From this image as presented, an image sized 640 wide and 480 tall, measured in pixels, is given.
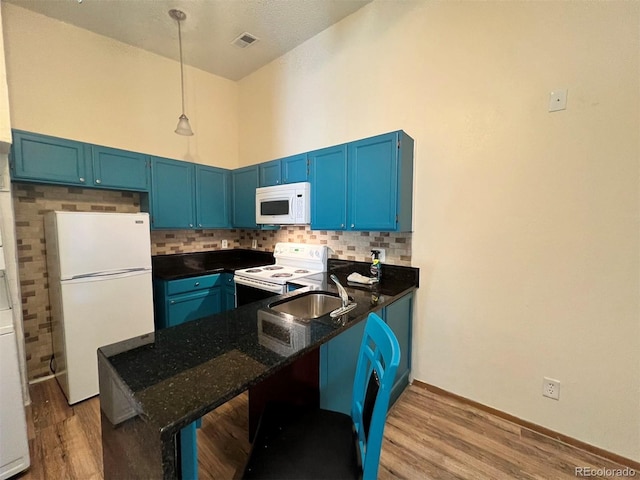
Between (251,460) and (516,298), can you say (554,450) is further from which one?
(251,460)

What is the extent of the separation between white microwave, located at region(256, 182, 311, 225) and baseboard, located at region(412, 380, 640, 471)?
1844 mm

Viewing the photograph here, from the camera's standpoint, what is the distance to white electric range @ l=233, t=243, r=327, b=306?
2346 mm

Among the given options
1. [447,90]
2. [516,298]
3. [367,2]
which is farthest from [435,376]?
[367,2]

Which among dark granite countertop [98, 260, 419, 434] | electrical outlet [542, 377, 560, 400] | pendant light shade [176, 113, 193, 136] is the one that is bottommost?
electrical outlet [542, 377, 560, 400]

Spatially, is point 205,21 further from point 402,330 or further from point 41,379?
point 41,379

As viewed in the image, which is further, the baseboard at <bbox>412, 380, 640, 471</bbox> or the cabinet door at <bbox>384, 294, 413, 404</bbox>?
the cabinet door at <bbox>384, 294, 413, 404</bbox>

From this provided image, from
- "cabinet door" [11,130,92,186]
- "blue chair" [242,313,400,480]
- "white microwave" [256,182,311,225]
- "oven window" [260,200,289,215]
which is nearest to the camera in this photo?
"blue chair" [242,313,400,480]

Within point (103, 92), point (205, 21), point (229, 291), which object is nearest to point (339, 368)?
point (229, 291)

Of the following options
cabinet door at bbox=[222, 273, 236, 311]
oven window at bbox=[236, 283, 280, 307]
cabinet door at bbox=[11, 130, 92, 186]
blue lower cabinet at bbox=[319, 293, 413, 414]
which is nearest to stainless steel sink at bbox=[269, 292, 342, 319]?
blue lower cabinet at bbox=[319, 293, 413, 414]

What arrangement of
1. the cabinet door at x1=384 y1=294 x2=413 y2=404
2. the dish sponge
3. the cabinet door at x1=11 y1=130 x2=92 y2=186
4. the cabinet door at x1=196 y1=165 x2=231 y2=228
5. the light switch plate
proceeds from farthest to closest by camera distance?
the cabinet door at x1=196 y1=165 x2=231 y2=228
the dish sponge
the cabinet door at x1=11 y1=130 x2=92 y2=186
the cabinet door at x1=384 y1=294 x2=413 y2=404
the light switch plate

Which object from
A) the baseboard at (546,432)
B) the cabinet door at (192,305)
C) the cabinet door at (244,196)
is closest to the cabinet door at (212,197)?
the cabinet door at (244,196)

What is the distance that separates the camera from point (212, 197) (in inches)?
127

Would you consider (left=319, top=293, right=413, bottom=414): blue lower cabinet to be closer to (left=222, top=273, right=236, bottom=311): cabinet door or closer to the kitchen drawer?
(left=222, top=273, right=236, bottom=311): cabinet door

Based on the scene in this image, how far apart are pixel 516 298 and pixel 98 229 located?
314cm
